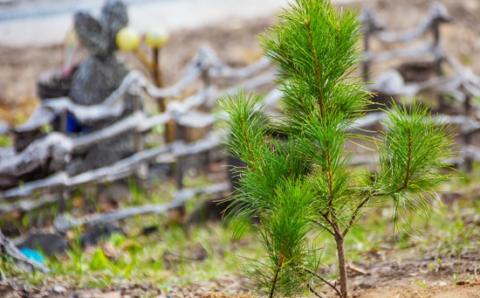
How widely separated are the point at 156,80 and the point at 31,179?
8.85 feet

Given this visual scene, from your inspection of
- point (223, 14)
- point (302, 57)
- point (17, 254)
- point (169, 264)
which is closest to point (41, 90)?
point (169, 264)

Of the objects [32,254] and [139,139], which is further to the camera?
[139,139]

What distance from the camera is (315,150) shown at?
6.12 ft

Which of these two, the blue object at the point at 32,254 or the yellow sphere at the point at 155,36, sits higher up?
the yellow sphere at the point at 155,36

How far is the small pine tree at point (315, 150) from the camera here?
1793 mm

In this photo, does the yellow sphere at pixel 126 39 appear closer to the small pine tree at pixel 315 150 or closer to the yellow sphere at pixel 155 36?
the yellow sphere at pixel 155 36

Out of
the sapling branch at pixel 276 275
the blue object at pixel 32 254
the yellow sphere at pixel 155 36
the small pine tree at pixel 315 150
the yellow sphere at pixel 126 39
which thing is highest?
the yellow sphere at pixel 155 36

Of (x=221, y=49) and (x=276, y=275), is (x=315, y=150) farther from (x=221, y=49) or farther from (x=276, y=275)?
(x=221, y=49)

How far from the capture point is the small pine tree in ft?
5.88

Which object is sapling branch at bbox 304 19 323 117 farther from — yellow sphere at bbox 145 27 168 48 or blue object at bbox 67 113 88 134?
yellow sphere at bbox 145 27 168 48

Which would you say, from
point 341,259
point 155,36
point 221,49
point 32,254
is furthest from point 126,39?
point 221,49

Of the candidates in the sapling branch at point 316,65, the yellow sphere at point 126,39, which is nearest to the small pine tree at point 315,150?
the sapling branch at point 316,65

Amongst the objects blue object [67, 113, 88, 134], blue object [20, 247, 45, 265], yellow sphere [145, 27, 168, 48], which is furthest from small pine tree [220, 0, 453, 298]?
yellow sphere [145, 27, 168, 48]

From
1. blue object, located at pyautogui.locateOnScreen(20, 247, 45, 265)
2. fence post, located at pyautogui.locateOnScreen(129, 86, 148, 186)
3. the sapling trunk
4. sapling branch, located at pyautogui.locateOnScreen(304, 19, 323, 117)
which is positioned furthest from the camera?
fence post, located at pyautogui.locateOnScreen(129, 86, 148, 186)
